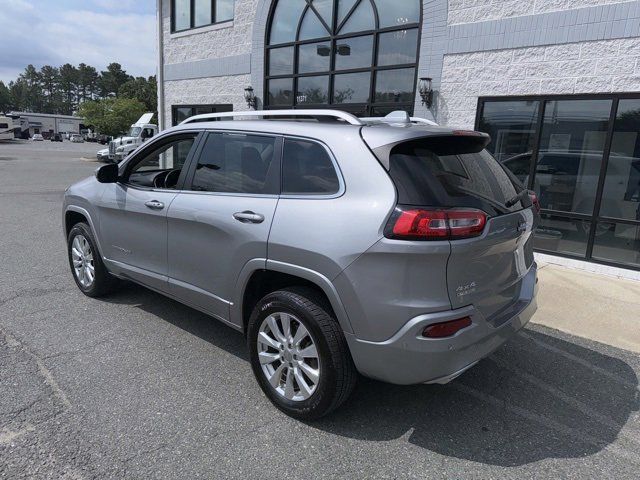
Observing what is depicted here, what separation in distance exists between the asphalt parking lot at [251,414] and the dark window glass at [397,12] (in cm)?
617

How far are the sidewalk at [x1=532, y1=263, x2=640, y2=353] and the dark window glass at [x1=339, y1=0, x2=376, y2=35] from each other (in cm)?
542

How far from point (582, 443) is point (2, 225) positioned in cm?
919

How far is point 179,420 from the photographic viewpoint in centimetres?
283

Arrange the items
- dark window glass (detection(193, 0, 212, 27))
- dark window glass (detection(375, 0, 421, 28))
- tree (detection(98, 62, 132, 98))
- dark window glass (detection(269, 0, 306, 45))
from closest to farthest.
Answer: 1. dark window glass (detection(375, 0, 421, 28))
2. dark window glass (detection(269, 0, 306, 45))
3. dark window glass (detection(193, 0, 212, 27))
4. tree (detection(98, 62, 132, 98))

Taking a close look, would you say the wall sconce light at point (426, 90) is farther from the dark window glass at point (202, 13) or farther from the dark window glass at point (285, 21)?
the dark window glass at point (202, 13)

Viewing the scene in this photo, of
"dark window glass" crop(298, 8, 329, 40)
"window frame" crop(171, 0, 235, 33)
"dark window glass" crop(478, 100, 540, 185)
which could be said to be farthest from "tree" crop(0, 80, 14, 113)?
"dark window glass" crop(478, 100, 540, 185)

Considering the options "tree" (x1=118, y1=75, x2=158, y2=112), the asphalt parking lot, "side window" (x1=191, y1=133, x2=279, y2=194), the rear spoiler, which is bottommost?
the asphalt parking lot

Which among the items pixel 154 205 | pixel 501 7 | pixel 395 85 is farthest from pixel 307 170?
pixel 395 85

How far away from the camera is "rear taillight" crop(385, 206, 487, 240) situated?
2377 mm

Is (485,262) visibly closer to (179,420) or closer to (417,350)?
(417,350)

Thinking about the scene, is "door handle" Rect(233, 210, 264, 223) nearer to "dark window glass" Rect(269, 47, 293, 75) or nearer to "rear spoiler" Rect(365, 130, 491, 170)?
"rear spoiler" Rect(365, 130, 491, 170)

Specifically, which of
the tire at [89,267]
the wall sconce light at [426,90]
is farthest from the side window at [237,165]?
the wall sconce light at [426,90]

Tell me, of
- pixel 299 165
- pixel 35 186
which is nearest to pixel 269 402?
pixel 299 165

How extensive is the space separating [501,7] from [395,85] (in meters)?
2.19
